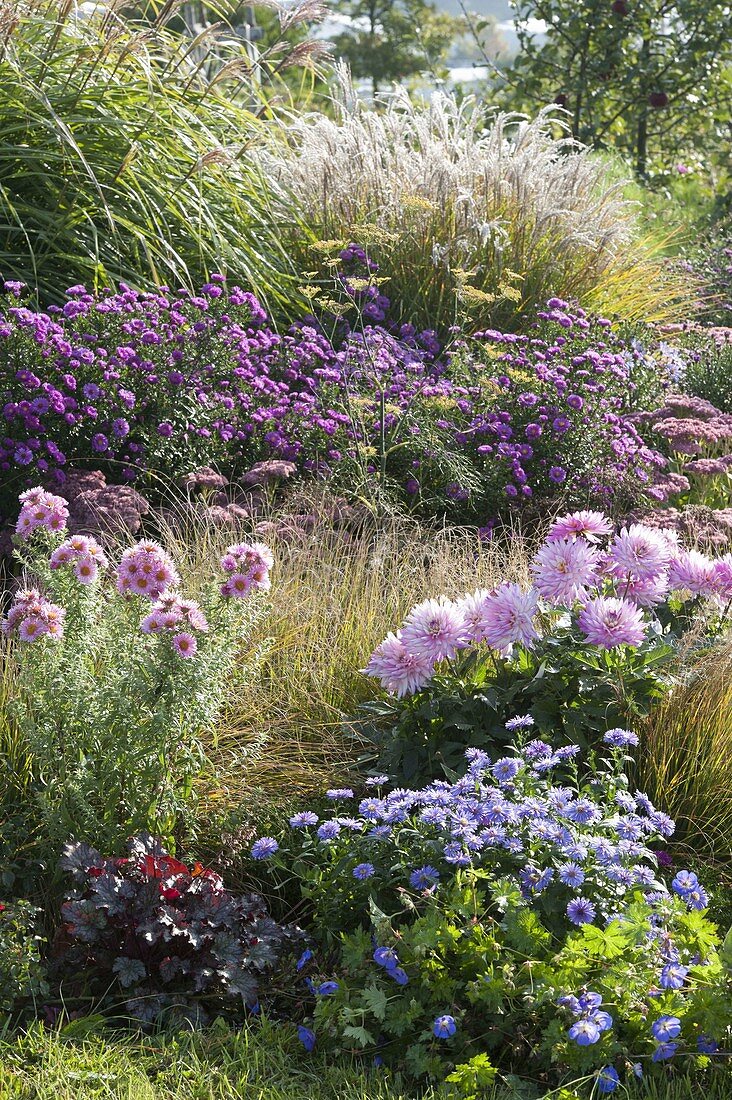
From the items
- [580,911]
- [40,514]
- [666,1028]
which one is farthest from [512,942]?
[40,514]

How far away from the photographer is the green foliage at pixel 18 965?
2.60 metres

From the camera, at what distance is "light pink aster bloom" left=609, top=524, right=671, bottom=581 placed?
3303 mm

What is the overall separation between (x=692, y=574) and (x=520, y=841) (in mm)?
1112

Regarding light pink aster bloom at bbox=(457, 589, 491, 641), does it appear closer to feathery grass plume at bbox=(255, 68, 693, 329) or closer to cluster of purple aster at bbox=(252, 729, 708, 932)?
cluster of purple aster at bbox=(252, 729, 708, 932)

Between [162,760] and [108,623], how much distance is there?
44 centimetres

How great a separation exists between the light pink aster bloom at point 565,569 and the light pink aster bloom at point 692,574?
312 mm

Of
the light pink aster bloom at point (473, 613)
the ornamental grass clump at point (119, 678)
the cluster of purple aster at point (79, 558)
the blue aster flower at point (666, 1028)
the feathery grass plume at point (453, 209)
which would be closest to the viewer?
the blue aster flower at point (666, 1028)

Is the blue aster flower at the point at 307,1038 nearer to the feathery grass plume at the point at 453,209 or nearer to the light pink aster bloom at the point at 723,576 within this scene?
the light pink aster bloom at the point at 723,576

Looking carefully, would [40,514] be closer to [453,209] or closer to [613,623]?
[613,623]

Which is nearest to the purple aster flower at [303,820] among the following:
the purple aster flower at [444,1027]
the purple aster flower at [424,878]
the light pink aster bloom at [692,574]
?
the purple aster flower at [424,878]

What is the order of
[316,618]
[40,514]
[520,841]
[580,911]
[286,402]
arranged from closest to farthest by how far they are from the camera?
[580,911]
[520,841]
[40,514]
[316,618]
[286,402]

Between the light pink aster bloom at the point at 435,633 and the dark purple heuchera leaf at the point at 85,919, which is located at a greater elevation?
the light pink aster bloom at the point at 435,633

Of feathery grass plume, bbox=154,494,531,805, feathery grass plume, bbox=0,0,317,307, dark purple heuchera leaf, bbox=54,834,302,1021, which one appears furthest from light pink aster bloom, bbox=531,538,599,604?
feathery grass plume, bbox=0,0,317,307

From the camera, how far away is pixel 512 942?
2.55 m
